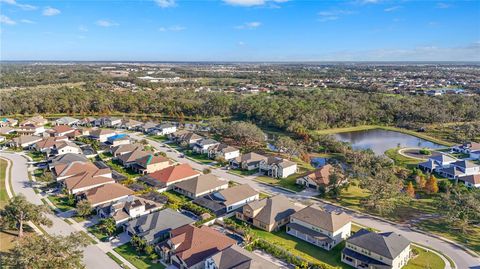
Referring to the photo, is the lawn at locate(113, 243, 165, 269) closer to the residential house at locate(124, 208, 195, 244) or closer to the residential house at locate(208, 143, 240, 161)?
the residential house at locate(124, 208, 195, 244)

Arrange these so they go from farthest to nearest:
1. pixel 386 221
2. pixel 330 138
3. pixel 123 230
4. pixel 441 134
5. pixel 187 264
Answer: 1. pixel 441 134
2. pixel 330 138
3. pixel 386 221
4. pixel 123 230
5. pixel 187 264

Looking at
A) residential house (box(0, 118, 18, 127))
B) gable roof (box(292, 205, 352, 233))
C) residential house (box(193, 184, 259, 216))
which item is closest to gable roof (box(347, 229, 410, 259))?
gable roof (box(292, 205, 352, 233))

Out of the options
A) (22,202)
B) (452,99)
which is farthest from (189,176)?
(452,99)

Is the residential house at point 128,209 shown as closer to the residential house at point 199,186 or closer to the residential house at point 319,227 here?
the residential house at point 199,186

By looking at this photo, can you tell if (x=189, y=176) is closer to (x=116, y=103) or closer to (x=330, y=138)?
(x=330, y=138)

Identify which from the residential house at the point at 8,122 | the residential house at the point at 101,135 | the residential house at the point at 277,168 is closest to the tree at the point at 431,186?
the residential house at the point at 277,168

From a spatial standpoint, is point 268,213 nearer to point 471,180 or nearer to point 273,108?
point 471,180

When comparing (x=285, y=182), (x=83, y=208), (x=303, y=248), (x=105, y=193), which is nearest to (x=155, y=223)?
(x=83, y=208)
